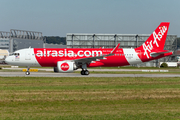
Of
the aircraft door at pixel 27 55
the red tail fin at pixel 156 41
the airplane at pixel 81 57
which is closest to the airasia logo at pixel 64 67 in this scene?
the airplane at pixel 81 57

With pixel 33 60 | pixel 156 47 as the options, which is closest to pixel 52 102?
pixel 33 60

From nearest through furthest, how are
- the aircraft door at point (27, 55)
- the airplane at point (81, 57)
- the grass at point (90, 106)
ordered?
the grass at point (90, 106) < the airplane at point (81, 57) < the aircraft door at point (27, 55)

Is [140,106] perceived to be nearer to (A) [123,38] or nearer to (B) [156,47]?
(B) [156,47]

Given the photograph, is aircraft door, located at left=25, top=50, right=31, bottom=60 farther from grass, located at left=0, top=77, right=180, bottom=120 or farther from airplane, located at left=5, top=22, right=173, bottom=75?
grass, located at left=0, top=77, right=180, bottom=120

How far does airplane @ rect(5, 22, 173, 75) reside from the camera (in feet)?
120

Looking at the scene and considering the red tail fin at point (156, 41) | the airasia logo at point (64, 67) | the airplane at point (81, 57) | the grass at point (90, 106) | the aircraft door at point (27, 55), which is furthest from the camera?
the red tail fin at point (156, 41)

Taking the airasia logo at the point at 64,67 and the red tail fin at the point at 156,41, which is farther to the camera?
the red tail fin at the point at 156,41

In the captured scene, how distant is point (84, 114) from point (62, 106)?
2203 mm

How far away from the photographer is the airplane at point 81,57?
36594 millimetres

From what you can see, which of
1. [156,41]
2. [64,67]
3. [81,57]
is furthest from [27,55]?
[156,41]

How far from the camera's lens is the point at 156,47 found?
40.8 meters

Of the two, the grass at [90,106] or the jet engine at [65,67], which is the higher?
the jet engine at [65,67]

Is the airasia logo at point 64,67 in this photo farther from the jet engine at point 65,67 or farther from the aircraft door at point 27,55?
the aircraft door at point 27,55

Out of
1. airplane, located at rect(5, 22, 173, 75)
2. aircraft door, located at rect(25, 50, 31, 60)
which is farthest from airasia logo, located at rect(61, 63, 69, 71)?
aircraft door, located at rect(25, 50, 31, 60)
